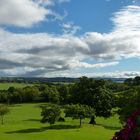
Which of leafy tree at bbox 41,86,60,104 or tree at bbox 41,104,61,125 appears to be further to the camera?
leafy tree at bbox 41,86,60,104

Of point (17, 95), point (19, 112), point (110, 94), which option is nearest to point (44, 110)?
point (110, 94)

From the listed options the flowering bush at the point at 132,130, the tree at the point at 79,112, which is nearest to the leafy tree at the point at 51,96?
the tree at the point at 79,112

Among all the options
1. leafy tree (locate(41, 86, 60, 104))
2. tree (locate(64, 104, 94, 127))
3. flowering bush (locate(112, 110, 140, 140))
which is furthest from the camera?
leafy tree (locate(41, 86, 60, 104))

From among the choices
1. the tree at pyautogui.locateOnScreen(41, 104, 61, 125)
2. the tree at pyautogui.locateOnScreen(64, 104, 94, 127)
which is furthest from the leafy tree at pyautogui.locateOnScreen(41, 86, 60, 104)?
the tree at pyautogui.locateOnScreen(41, 104, 61, 125)

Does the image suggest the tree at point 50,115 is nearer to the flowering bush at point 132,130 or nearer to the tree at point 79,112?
the tree at point 79,112

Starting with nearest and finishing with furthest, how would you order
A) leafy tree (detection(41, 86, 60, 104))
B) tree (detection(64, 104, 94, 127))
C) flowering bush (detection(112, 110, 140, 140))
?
flowering bush (detection(112, 110, 140, 140))
tree (detection(64, 104, 94, 127))
leafy tree (detection(41, 86, 60, 104))

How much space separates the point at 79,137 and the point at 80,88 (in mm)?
29174

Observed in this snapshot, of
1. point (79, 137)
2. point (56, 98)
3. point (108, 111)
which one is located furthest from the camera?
point (56, 98)

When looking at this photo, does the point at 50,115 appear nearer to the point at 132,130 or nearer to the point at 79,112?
the point at 79,112

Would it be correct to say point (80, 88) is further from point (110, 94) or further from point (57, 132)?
point (57, 132)

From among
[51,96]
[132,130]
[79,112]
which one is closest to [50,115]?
[79,112]

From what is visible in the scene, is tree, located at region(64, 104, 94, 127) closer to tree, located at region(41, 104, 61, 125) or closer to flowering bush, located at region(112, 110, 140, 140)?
tree, located at region(41, 104, 61, 125)

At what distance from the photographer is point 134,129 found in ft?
24.4

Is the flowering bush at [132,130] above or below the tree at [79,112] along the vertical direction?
above
